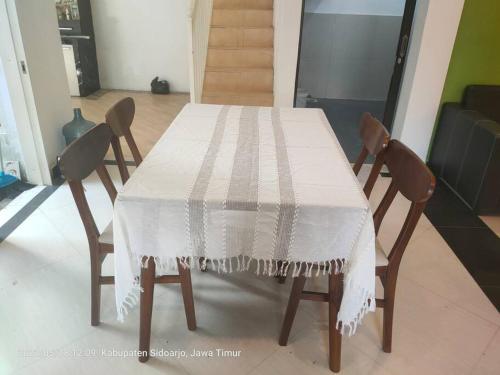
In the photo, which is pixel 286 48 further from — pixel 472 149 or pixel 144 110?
pixel 144 110

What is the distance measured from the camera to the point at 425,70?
313 centimetres

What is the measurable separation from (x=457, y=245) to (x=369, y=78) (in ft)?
12.0

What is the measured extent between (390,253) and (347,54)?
444 cm

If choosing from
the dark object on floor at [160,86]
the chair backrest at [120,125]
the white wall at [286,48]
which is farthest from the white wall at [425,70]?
the dark object on floor at [160,86]

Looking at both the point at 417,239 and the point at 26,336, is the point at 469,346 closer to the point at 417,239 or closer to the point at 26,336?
the point at 417,239

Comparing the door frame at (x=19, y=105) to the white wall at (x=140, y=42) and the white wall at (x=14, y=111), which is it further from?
the white wall at (x=140, y=42)

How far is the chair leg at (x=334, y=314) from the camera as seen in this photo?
1495 millimetres

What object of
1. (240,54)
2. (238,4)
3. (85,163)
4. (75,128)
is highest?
(238,4)

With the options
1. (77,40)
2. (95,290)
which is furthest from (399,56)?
(77,40)

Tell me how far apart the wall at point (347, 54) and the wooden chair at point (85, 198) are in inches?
167

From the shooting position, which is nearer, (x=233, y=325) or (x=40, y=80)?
(x=233, y=325)

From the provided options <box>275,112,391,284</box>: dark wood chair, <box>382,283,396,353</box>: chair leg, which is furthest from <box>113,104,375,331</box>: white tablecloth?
<box>275,112,391,284</box>: dark wood chair

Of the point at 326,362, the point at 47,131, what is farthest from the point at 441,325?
the point at 47,131

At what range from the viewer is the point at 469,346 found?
1719mm
